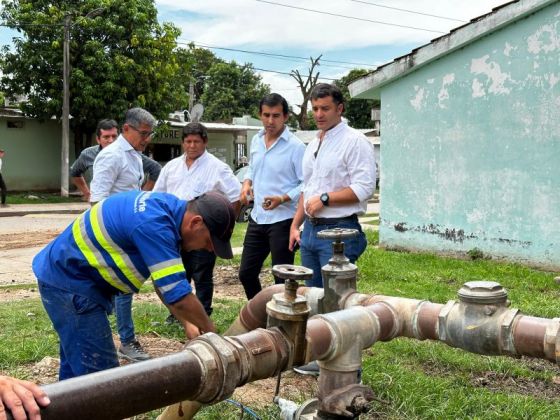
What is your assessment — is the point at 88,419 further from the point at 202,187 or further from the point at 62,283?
the point at 202,187

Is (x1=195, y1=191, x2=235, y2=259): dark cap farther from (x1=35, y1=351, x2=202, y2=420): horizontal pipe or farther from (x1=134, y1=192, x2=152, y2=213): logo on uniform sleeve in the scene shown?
(x1=35, y1=351, x2=202, y2=420): horizontal pipe

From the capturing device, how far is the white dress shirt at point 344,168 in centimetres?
367

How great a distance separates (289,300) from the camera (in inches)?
70.7

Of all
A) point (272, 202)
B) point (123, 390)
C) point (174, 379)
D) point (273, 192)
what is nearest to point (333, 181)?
point (272, 202)

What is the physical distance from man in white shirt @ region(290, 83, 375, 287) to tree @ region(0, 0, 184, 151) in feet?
55.7

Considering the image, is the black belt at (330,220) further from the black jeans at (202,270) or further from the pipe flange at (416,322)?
the pipe flange at (416,322)

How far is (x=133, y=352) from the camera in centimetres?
Result: 412

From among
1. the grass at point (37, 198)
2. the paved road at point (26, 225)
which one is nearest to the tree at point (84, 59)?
the grass at point (37, 198)

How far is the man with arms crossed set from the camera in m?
3.65

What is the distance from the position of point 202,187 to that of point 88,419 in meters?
3.57

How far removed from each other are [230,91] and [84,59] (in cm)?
2033

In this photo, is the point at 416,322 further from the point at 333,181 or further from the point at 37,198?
the point at 37,198

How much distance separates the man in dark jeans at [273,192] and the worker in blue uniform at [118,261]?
1771 millimetres

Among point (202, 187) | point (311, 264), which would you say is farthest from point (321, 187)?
point (202, 187)
